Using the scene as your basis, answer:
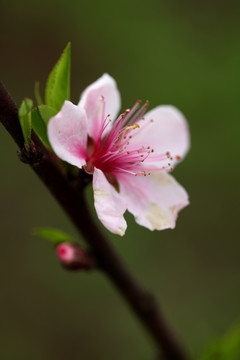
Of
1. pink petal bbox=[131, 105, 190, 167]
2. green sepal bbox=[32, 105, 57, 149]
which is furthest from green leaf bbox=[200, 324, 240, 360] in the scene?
green sepal bbox=[32, 105, 57, 149]

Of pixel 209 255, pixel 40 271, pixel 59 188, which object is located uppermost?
pixel 59 188

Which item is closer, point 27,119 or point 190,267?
point 27,119

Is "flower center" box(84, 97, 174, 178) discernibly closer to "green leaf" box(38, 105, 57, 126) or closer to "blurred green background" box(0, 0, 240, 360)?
"green leaf" box(38, 105, 57, 126)

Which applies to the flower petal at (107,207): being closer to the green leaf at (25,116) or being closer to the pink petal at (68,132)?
the pink petal at (68,132)

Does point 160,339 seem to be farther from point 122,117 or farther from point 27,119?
point 27,119

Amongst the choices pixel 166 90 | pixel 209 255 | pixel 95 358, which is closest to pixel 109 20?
pixel 166 90

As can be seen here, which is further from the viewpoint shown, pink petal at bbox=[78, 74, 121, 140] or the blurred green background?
the blurred green background

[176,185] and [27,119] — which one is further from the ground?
[27,119]
